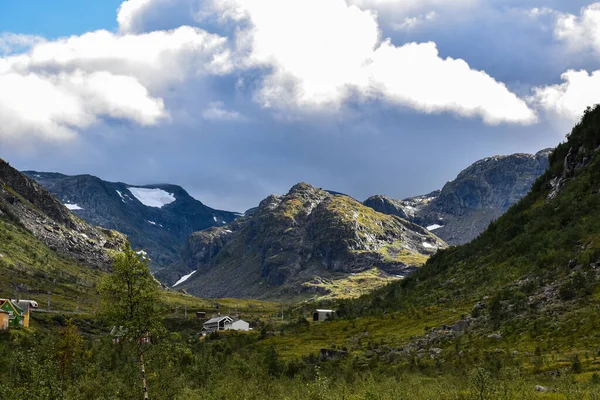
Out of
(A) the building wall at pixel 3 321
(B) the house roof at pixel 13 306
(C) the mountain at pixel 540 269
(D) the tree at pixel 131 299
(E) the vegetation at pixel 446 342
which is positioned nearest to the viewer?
(D) the tree at pixel 131 299

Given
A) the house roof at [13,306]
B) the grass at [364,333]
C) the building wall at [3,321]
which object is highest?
the house roof at [13,306]

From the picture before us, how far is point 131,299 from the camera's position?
52.5 m

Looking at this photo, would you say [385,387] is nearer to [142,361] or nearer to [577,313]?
[142,361]

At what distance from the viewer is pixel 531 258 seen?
124 metres

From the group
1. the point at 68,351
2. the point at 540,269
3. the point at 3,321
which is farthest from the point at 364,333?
the point at 3,321

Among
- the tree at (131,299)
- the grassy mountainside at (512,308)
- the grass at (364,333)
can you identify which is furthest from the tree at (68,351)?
the grassy mountainside at (512,308)

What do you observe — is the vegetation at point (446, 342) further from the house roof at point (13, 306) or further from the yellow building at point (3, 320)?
the house roof at point (13, 306)

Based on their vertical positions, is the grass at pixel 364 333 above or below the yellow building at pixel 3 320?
below

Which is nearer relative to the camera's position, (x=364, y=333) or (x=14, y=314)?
(x=364, y=333)

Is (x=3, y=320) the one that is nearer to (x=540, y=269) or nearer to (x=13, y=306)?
(x=13, y=306)

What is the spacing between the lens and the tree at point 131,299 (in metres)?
52.3

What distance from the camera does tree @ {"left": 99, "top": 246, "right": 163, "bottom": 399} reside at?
52.3 metres

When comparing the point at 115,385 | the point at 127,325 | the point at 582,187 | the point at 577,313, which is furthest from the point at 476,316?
the point at 127,325

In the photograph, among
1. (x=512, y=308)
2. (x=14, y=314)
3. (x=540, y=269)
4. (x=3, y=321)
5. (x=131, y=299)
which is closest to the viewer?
(x=131, y=299)
